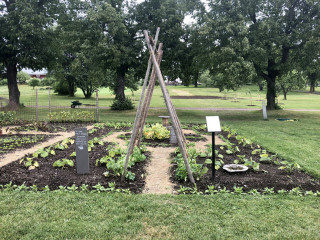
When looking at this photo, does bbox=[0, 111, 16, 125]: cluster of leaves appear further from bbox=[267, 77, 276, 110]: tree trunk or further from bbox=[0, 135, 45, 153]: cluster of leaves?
bbox=[267, 77, 276, 110]: tree trunk

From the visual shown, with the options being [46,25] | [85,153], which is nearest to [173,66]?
[46,25]

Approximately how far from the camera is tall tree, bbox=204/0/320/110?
1458cm

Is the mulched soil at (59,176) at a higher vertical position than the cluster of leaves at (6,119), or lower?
lower

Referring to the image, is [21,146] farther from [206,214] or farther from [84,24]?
[84,24]

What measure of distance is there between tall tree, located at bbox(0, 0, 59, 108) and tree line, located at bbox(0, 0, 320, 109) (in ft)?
0.19

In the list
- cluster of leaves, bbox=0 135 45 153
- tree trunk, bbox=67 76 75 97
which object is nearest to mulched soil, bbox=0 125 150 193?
cluster of leaves, bbox=0 135 45 153

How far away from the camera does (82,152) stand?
570cm

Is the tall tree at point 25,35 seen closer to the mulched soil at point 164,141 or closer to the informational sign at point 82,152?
the mulched soil at point 164,141

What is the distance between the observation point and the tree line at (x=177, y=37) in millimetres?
15086

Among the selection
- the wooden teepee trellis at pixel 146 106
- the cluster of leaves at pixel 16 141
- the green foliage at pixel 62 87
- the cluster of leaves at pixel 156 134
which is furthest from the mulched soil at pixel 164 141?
the green foliage at pixel 62 87

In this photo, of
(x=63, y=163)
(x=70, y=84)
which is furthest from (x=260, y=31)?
(x=70, y=84)

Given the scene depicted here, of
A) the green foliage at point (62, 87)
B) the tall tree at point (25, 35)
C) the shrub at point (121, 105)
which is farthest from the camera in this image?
the green foliage at point (62, 87)

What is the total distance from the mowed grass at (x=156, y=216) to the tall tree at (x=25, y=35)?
15768 mm

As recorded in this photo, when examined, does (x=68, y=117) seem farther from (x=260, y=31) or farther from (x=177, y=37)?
(x=260, y=31)
